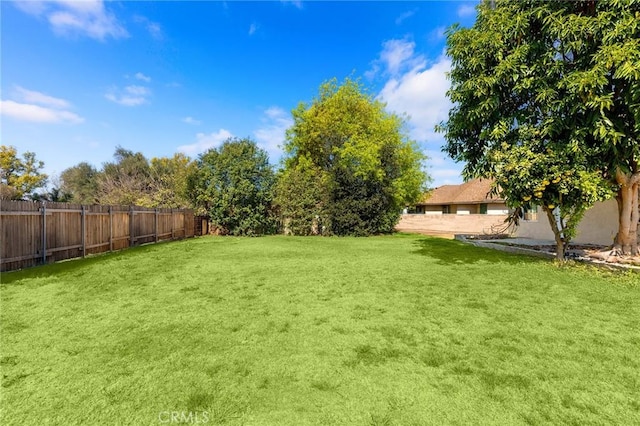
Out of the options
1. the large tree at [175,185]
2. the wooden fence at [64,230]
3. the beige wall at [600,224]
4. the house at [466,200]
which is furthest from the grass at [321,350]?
the house at [466,200]

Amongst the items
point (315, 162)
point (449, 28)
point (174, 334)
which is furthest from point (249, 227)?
point (174, 334)

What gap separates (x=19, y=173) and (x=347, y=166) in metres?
31.2

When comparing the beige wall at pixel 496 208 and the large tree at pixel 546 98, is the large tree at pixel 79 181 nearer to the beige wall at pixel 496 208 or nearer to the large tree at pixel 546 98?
the large tree at pixel 546 98

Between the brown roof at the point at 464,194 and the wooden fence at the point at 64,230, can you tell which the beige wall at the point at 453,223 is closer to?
the brown roof at the point at 464,194

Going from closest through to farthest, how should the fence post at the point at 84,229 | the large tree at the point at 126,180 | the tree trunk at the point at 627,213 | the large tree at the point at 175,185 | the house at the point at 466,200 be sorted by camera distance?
1. the tree trunk at the point at 627,213
2. the fence post at the point at 84,229
3. the large tree at the point at 175,185
4. the large tree at the point at 126,180
5. the house at the point at 466,200

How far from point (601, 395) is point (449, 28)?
8.74 m

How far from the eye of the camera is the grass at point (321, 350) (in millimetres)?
2131

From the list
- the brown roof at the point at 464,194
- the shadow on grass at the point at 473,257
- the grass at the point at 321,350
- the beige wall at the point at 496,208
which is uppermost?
the brown roof at the point at 464,194

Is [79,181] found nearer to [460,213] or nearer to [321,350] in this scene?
[460,213]

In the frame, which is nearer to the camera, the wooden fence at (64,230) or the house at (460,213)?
the wooden fence at (64,230)

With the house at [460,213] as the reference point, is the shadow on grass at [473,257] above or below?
below

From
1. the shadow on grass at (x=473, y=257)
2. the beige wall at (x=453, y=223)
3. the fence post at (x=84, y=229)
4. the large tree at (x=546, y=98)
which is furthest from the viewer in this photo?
the beige wall at (x=453, y=223)

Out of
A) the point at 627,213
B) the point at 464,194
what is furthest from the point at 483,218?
the point at 627,213

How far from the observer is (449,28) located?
821 centimetres
